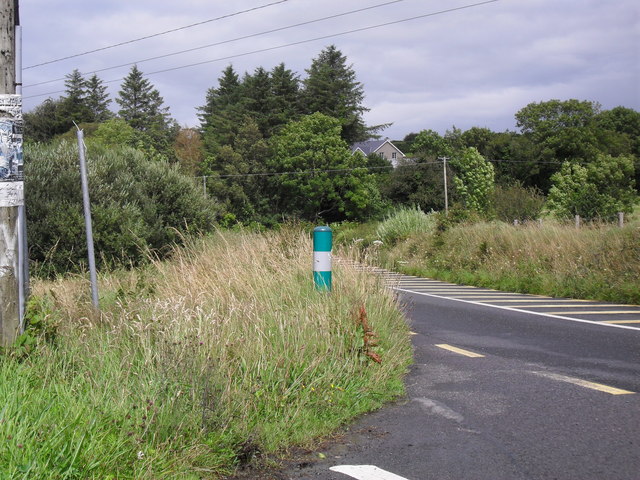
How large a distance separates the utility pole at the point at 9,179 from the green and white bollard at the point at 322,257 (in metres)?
3.04

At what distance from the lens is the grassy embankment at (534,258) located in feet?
45.3

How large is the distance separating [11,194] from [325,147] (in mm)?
59622

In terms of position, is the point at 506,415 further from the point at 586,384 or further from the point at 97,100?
the point at 97,100

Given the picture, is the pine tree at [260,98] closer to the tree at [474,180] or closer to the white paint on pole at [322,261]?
the tree at [474,180]

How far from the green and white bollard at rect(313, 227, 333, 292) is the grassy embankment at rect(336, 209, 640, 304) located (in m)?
1.84

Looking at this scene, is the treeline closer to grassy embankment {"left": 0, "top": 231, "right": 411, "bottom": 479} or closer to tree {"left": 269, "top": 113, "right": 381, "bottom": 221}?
tree {"left": 269, "top": 113, "right": 381, "bottom": 221}

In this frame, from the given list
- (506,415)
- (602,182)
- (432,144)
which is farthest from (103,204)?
(432,144)

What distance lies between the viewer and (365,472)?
3.88 meters

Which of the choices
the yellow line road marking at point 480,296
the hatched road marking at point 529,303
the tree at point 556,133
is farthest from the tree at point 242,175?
the yellow line road marking at point 480,296

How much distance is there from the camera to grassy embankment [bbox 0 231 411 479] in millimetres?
3475

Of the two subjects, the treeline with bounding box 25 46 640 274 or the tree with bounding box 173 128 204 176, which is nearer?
the treeline with bounding box 25 46 640 274

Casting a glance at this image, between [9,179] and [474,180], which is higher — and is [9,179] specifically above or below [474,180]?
below

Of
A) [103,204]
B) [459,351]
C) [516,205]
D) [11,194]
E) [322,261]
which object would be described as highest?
[516,205]

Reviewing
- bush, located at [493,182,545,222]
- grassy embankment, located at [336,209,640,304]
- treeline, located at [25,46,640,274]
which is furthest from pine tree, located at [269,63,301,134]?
grassy embankment, located at [336,209,640,304]
